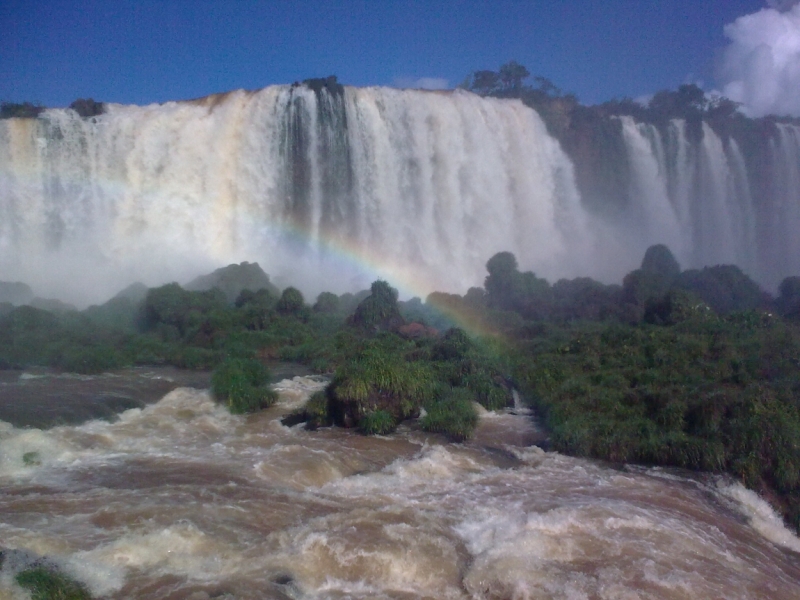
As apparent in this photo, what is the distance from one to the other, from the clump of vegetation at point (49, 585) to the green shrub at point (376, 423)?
18.2ft

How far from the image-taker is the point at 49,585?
520 cm

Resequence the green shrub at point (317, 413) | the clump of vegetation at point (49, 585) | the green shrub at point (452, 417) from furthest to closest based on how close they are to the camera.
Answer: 1. the green shrub at point (317, 413)
2. the green shrub at point (452, 417)
3. the clump of vegetation at point (49, 585)

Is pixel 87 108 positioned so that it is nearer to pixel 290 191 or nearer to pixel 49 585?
pixel 290 191

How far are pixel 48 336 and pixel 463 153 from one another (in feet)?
58.4

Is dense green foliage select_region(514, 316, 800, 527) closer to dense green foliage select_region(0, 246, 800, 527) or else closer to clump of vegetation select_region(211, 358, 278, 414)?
dense green foliage select_region(0, 246, 800, 527)

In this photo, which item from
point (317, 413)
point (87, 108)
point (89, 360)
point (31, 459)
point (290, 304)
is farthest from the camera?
point (87, 108)

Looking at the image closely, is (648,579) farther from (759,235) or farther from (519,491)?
(759,235)

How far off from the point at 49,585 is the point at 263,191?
874 inches

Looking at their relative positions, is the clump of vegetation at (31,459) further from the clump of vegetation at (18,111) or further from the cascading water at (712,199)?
the cascading water at (712,199)

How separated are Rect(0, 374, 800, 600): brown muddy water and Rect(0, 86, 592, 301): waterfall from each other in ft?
56.0

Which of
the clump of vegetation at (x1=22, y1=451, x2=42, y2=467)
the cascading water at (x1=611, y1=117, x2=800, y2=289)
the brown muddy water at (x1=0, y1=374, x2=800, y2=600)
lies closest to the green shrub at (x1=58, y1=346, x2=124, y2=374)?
the brown muddy water at (x1=0, y1=374, x2=800, y2=600)

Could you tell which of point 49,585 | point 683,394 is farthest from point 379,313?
point 49,585

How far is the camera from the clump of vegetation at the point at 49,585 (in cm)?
514

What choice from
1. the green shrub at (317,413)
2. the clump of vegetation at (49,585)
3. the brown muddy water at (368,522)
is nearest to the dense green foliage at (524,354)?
the green shrub at (317,413)
